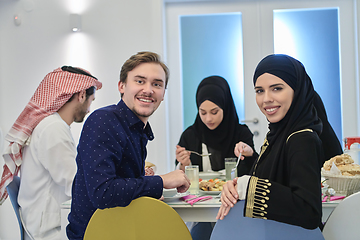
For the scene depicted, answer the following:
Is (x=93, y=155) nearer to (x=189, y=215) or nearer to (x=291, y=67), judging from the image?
(x=189, y=215)

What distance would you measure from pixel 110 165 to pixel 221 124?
56.1 inches

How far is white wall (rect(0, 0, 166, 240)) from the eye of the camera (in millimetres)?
3311

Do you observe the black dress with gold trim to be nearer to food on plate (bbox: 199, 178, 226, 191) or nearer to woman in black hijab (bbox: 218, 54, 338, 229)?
woman in black hijab (bbox: 218, 54, 338, 229)

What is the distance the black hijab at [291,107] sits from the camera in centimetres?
110

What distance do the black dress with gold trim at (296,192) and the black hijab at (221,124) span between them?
1379 mm

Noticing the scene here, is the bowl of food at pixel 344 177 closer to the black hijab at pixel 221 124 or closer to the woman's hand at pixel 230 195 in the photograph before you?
the woman's hand at pixel 230 195

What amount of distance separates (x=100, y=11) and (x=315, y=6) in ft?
7.18

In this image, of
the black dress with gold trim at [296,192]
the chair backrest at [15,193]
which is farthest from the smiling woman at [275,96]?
the chair backrest at [15,193]

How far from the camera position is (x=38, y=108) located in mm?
1986

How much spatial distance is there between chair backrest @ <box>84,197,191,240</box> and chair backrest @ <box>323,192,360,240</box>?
1.66 feet

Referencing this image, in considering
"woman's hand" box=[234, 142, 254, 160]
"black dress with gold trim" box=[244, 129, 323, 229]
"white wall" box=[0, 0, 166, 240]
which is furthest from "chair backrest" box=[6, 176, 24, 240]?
"white wall" box=[0, 0, 166, 240]

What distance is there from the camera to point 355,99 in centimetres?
324

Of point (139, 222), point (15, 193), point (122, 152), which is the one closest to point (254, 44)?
point (122, 152)

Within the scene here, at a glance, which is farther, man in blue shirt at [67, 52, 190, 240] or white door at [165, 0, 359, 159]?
white door at [165, 0, 359, 159]
